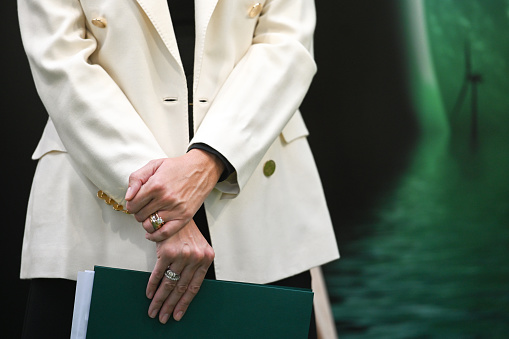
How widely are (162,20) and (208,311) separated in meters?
0.51

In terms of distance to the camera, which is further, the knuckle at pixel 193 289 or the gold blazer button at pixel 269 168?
the gold blazer button at pixel 269 168

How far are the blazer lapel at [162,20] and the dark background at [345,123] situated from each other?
32.1 inches

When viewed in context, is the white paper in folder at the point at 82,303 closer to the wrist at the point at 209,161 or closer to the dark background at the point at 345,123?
the wrist at the point at 209,161

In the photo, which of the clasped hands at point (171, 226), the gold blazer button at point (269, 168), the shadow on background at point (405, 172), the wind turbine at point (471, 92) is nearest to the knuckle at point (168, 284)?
the clasped hands at point (171, 226)

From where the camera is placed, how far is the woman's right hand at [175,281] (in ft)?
3.16

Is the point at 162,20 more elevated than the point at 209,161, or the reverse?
the point at 162,20

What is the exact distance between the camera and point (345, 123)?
72.3 inches

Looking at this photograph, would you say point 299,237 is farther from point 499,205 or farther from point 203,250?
point 499,205

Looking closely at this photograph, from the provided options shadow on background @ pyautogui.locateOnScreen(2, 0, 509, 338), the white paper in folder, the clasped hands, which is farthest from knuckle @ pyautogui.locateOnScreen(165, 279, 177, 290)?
shadow on background @ pyautogui.locateOnScreen(2, 0, 509, 338)

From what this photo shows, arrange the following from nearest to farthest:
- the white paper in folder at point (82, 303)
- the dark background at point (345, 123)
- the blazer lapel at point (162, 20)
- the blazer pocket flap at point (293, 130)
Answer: the white paper in folder at point (82, 303) < the blazer lapel at point (162, 20) < the blazer pocket flap at point (293, 130) < the dark background at point (345, 123)

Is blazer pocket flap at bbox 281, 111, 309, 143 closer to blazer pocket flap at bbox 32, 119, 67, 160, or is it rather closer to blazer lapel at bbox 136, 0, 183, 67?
blazer lapel at bbox 136, 0, 183, 67

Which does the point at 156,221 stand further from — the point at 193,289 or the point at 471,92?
the point at 471,92

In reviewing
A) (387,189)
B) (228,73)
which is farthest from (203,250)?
(387,189)

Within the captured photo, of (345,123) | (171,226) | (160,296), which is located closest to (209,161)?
(171,226)
